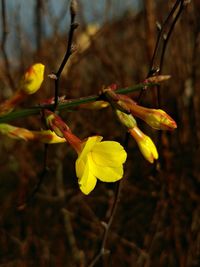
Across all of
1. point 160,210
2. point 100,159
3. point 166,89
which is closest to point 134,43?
point 166,89

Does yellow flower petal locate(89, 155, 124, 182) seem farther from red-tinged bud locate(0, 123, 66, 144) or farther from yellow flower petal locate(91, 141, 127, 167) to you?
red-tinged bud locate(0, 123, 66, 144)

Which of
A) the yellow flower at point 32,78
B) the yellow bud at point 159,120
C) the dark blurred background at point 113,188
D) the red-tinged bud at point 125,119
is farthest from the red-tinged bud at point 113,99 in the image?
the dark blurred background at point 113,188

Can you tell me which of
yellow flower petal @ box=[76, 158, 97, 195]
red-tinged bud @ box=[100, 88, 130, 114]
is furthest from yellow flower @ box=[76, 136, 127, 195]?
red-tinged bud @ box=[100, 88, 130, 114]

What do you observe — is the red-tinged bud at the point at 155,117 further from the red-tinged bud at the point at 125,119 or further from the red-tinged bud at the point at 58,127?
the red-tinged bud at the point at 58,127

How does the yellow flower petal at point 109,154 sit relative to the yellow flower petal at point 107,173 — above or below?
above

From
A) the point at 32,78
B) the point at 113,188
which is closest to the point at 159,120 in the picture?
the point at 32,78

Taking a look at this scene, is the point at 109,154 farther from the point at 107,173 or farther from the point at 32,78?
the point at 32,78

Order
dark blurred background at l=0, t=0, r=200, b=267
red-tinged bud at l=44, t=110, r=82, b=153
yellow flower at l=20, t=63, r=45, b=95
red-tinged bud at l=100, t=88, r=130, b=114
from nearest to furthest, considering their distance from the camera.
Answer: red-tinged bud at l=100, t=88, r=130, b=114
red-tinged bud at l=44, t=110, r=82, b=153
yellow flower at l=20, t=63, r=45, b=95
dark blurred background at l=0, t=0, r=200, b=267
